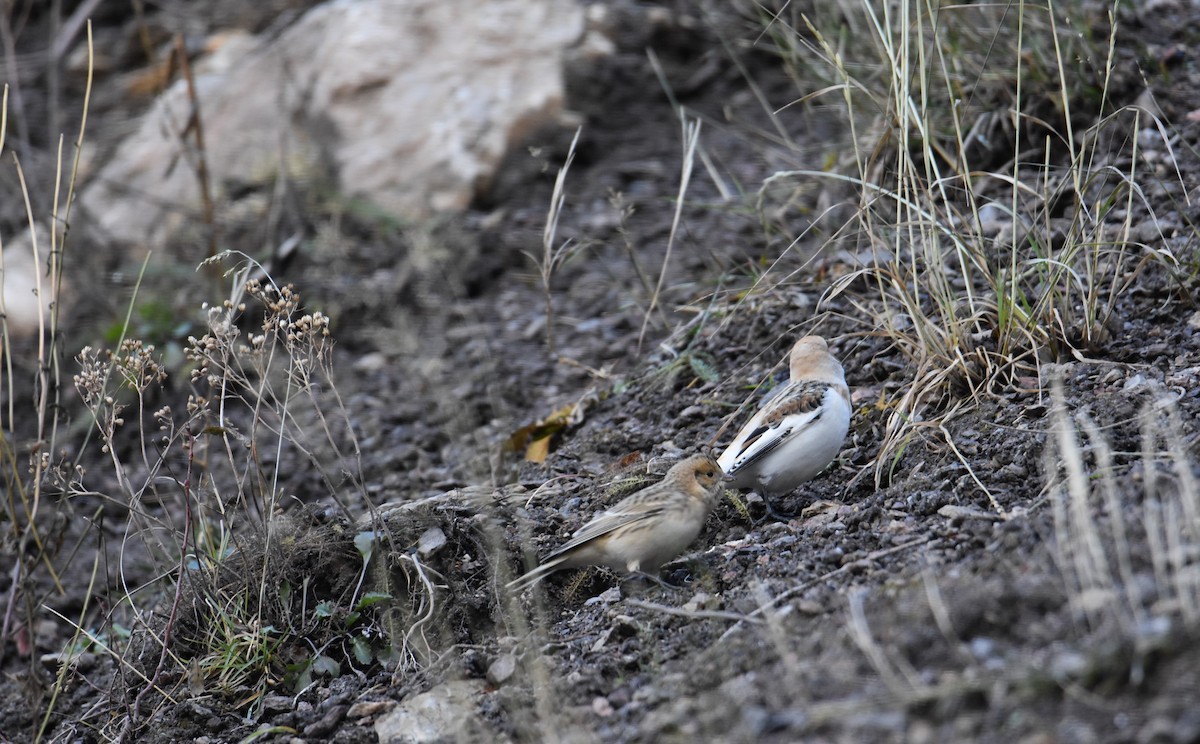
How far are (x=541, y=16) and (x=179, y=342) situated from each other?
345cm

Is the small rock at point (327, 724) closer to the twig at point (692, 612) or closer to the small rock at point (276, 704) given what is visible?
the small rock at point (276, 704)

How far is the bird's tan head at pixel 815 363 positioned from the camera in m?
4.77

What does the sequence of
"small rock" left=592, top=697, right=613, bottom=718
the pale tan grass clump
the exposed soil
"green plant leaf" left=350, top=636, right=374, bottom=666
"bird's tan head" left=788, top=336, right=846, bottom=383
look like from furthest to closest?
"bird's tan head" left=788, top=336, right=846, bottom=383
the pale tan grass clump
"green plant leaf" left=350, top=636, right=374, bottom=666
"small rock" left=592, top=697, right=613, bottom=718
the exposed soil

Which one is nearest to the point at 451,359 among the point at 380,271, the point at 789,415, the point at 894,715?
the point at 380,271

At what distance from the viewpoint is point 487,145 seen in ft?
26.8

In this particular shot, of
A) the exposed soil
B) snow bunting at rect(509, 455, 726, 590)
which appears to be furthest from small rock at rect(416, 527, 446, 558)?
snow bunting at rect(509, 455, 726, 590)

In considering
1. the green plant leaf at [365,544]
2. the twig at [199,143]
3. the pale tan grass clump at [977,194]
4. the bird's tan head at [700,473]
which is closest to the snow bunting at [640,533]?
the bird's tan head at [700,473]

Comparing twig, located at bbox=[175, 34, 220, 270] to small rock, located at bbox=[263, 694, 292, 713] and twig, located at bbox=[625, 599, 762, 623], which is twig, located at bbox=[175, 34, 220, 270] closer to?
small rock, located at bbox=[263, 694, 292, 713]

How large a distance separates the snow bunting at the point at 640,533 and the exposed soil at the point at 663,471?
136 millimetres

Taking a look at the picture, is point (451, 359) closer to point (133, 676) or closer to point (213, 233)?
point (213, 233)

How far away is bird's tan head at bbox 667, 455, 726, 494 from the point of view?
430 cm

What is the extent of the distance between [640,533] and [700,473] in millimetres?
441

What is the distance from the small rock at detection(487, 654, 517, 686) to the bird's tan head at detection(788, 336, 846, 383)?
171cm

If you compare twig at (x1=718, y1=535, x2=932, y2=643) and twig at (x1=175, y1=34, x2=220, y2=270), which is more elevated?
twig at (x1=175, y1=34, x2=220, y2=270)
